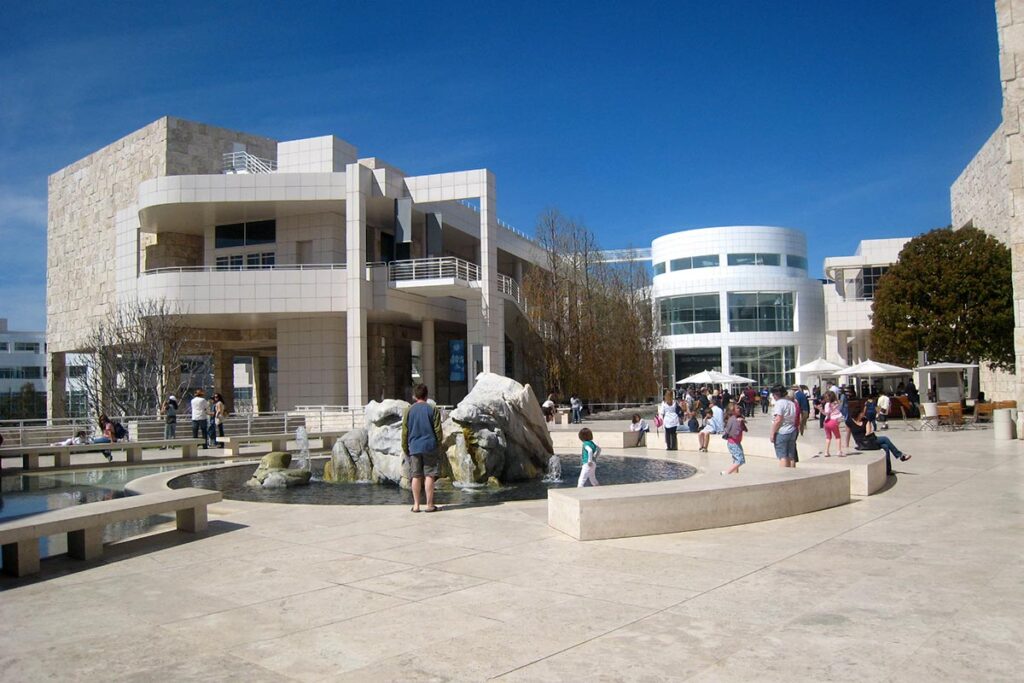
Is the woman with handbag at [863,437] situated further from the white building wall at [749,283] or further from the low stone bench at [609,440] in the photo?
the white building wall at [749,283]

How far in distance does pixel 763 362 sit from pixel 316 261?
40.1 meters

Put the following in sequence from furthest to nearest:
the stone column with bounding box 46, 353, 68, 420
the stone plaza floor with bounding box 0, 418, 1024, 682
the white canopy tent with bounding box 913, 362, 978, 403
→ 1. the stone column with bounding box 46, 353, 68, 420
2. the white canopy tent with bounding box 913, 362, 978, 403
3. the stone plaza floor with bounding box 0, 418, 1024, 682

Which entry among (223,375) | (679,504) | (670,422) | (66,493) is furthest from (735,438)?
(223,375)

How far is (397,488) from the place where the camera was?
13898 millimetres

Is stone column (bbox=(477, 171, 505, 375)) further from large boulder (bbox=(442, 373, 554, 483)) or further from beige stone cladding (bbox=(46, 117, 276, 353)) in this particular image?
beige stone cladding (bbox=(46, 117, 276, 353))

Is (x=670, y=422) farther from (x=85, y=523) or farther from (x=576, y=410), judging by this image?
(x=576, y=410)

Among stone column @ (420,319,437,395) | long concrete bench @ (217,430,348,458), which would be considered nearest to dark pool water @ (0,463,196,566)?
long concrete bench @ (217,430,348,458)

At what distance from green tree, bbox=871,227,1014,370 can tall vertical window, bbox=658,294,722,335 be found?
2629 centimetres

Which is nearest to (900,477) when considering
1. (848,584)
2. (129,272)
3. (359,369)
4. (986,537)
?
(986,537)

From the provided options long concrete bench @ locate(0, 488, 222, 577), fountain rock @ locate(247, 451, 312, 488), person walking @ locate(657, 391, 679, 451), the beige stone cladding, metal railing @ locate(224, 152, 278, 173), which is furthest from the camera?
the beige stone cladding

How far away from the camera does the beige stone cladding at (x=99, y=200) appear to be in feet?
155

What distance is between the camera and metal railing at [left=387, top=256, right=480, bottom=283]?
35.8 metres

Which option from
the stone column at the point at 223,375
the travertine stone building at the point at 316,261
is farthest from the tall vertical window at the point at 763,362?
the stone column at the point at 223,375

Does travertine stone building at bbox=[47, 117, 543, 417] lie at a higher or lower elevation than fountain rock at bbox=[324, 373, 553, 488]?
higher
